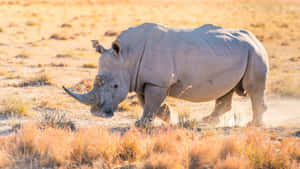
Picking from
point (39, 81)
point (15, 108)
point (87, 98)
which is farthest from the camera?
point (39, 81)

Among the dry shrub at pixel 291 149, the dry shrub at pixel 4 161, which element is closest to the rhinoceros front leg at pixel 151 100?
the dry shrub at pixel 291 149

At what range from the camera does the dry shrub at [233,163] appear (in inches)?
192

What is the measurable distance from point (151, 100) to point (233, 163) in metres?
2.15

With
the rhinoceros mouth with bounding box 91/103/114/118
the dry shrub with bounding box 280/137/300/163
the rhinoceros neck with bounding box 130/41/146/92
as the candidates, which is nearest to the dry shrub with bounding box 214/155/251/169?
the dry shrub with bounding box 280/137/300/163

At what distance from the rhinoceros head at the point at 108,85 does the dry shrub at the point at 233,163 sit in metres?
2.14

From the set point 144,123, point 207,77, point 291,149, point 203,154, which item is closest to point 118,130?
point 144,123

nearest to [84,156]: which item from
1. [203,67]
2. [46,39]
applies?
[203,67]

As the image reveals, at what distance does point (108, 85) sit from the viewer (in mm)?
6531

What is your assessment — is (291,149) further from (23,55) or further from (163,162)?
(23,55)

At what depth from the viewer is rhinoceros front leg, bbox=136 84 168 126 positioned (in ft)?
21.8

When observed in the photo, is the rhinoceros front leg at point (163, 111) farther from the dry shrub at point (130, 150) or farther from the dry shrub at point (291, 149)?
the dry shrub at point (291, 149)

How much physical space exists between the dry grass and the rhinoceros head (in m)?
0.83

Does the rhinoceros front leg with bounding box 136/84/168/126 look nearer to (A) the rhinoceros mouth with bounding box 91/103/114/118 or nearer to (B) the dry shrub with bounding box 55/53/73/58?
(A) the rhinoceros mouth with bounding box 91/103/114/118

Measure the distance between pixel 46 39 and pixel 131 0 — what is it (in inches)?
2325
